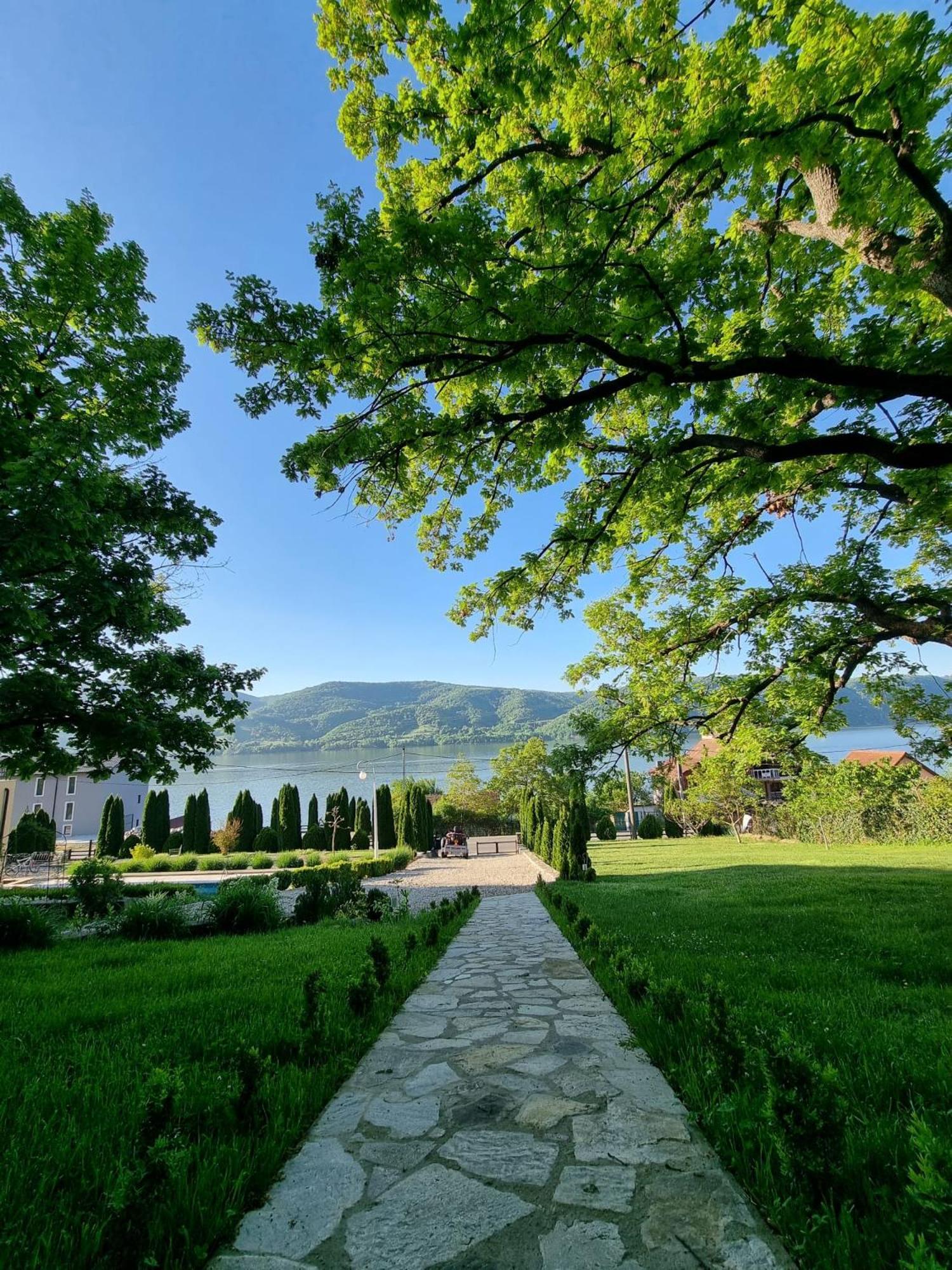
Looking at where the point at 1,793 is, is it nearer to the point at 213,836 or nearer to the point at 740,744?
the point at 213,836

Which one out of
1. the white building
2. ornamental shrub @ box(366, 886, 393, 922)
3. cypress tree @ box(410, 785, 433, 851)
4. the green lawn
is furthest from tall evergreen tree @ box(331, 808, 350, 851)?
the green lawn

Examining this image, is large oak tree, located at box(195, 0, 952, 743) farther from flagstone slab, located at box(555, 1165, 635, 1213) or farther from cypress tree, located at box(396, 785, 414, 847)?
cypress tree, located at box(396, 785, 414, 847)

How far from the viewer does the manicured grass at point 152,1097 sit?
1.90m

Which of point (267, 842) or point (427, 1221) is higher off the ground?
point (427, 1221)

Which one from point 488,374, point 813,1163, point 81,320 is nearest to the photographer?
point 813,1163

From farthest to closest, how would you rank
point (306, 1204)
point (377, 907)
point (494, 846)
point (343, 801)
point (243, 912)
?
1. point (494, 846)
2. point (343, 801)
3. point (377, 907)
4. point (243, 912)
5. point (306, 1204)

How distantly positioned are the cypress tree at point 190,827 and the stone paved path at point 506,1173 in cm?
3185

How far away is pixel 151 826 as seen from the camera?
3175 centimetres

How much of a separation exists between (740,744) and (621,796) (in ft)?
121

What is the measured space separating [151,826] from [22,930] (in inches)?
1085

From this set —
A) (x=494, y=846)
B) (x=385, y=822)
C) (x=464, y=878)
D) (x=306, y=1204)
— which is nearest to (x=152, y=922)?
(x=306, y=1204)

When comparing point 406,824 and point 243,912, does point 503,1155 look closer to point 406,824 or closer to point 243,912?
point 243,912

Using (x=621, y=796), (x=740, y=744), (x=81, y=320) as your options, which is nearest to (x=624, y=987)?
(x=740, y=744)

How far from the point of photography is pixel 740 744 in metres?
8.38
